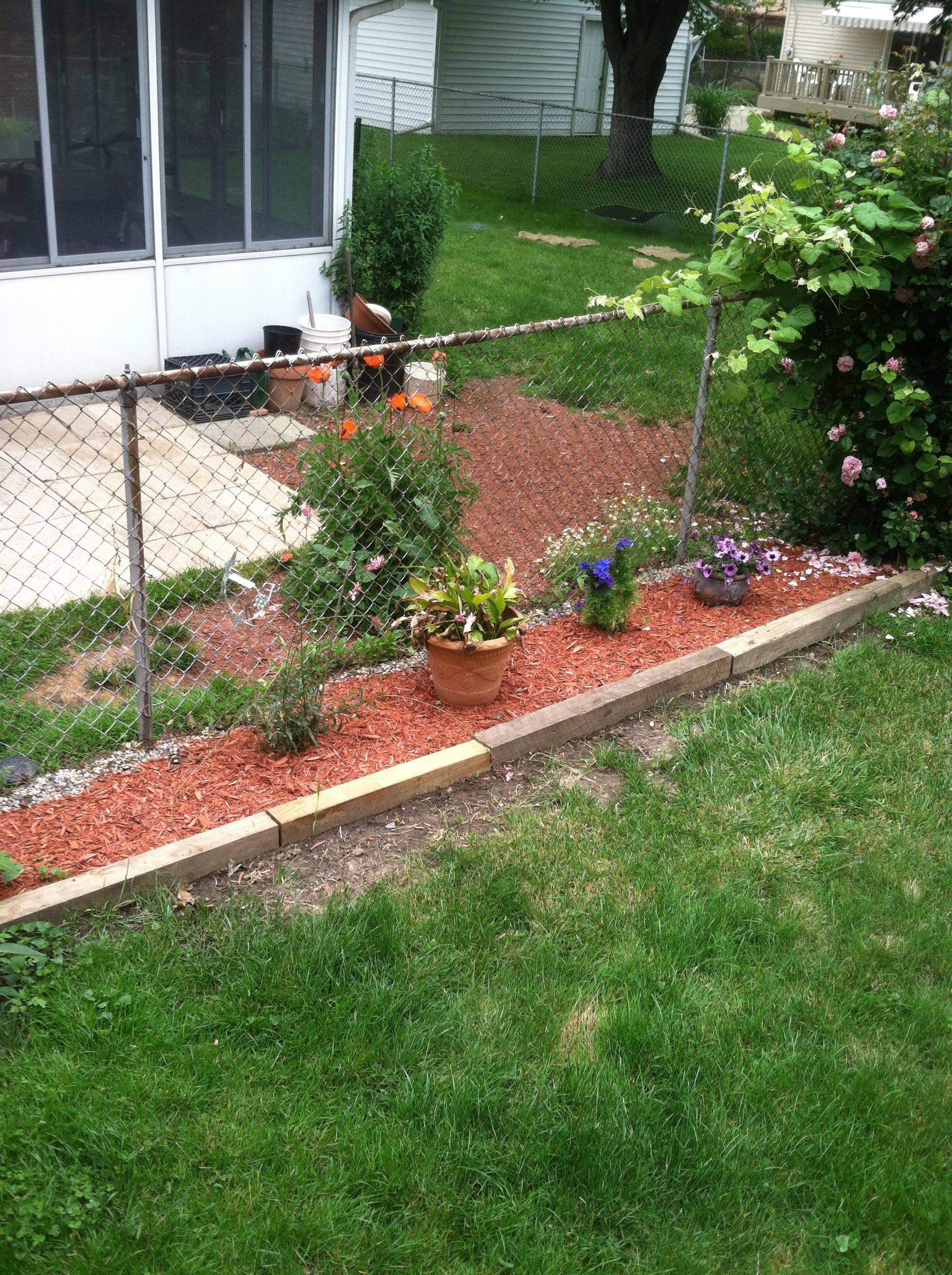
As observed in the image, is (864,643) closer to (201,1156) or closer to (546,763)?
(546,763)

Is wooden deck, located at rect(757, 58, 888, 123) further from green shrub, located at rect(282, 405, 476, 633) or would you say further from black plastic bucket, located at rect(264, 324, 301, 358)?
green shrub, located at rect(282, 405, 476, 633)

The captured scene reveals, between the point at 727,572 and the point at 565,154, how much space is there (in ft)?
59.5

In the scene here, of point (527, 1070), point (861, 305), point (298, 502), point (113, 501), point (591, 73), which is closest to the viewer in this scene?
point (527, 1070)

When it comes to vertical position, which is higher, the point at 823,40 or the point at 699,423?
the point at 823,40

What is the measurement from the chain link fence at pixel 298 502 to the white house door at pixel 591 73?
19.2 metres

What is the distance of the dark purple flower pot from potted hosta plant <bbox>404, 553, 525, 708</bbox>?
124 cm

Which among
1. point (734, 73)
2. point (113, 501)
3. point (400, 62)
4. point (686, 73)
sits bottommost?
point (113, 501)

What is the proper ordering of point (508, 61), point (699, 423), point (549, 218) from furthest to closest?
point (508, 61)
point (549, 218)
point (699, 423)

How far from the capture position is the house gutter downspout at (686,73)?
27.2 m

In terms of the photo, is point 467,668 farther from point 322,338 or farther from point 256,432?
point 322,338

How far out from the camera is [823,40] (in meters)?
33.6

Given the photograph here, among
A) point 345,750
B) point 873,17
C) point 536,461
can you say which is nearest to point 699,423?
point 536,461

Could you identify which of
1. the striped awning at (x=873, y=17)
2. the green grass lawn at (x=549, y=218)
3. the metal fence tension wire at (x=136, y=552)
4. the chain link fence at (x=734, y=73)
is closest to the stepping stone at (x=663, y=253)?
the green grass lawn at (x=549, y=218)

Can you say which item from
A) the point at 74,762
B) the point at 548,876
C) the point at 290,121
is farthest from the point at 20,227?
the point at 548,876
